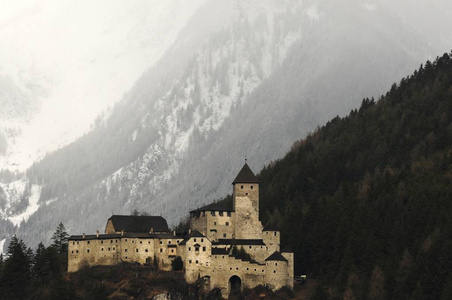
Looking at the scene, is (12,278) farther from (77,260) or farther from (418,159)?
(418,159)

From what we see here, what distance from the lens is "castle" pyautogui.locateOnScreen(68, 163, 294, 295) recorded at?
135m

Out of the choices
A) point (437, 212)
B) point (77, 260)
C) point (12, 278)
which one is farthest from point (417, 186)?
point (12, 278)

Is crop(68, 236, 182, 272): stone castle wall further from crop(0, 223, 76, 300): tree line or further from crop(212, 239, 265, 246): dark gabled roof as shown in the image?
crop(212, 239, 265, 246): dark gabled roof

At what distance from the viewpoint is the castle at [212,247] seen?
442 ft

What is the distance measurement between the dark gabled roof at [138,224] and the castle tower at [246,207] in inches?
550

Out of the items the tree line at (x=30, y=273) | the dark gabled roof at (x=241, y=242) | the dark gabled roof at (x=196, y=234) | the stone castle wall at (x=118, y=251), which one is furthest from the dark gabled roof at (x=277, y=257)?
the tree line at (x=30, y=273)

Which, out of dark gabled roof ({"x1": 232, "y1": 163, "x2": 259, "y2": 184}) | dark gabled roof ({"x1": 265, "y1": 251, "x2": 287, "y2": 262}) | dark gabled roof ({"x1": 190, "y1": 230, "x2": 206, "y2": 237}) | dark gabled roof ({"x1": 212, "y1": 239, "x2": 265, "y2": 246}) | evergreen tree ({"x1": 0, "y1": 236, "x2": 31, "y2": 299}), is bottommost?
evergreen tree ({"x1": 0, "y1": 236, "x2": 31, "y2": 299})

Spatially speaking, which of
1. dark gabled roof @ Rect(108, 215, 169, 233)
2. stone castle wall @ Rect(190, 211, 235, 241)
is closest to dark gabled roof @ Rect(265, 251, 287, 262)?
stone castle wall @ Rect(190, 211, 235, 241)

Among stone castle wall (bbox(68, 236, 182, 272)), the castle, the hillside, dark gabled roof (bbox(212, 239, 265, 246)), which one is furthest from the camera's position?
stone castle wall (bbox(68, 236, 182, 272))

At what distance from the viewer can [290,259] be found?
135 m

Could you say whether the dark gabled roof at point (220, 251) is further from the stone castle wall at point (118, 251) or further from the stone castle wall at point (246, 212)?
the stone castle wall at point (118, 251)

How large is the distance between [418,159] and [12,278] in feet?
265

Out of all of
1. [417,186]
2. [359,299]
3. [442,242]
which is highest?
[417,186]

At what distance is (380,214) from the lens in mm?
145875
